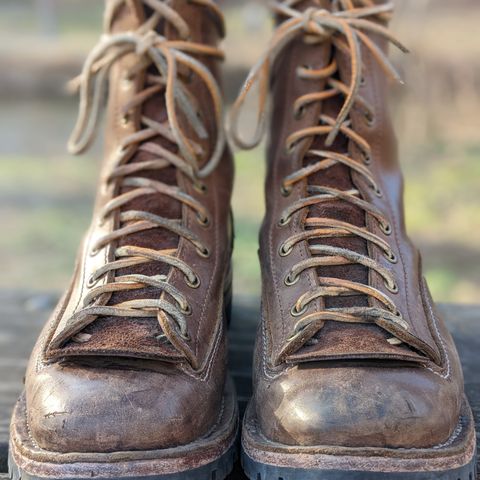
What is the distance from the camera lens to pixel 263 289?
123 cm

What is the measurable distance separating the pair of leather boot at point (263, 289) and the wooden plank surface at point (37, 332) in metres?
0.16

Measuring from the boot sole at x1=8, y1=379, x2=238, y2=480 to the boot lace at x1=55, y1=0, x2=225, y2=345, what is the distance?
20 centimetres

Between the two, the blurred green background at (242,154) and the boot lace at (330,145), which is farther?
the blurred green background at (242,154)

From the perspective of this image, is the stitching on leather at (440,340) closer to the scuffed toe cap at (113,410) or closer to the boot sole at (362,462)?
the boot sole at (362,462)

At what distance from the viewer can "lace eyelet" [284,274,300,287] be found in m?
1.14

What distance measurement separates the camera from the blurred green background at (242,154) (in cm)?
373

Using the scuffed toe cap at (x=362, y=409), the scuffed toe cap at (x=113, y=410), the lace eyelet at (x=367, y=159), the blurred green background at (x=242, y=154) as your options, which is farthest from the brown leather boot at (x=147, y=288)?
the blurred green background at (x=242, y=154)

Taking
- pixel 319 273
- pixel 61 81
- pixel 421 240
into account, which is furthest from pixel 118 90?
pixel 61 81

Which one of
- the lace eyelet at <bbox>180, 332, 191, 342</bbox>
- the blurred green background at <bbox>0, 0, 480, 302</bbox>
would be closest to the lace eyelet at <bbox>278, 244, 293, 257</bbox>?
the lace eyelet at <bbox>180, 332, 191, 342</bbox>

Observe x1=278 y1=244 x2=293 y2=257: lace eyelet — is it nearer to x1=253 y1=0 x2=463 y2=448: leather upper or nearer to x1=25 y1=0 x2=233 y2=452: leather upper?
x1=253 y1=0 x2=463 y2=448: leather upper

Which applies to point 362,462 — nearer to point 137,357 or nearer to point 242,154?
point 137,357

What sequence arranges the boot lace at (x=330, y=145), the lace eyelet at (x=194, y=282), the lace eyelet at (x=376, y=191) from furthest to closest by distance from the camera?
1. the lace eyelet at (x=376, y=191)
2. the lace eyelet at (x=194, y=282)
3. the boot lace at (x=330, y=145)

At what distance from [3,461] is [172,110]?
626 mm

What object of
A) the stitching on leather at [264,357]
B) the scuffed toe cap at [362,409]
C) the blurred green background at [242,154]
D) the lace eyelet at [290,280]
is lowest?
the blurred green background at [242,154]
